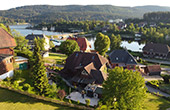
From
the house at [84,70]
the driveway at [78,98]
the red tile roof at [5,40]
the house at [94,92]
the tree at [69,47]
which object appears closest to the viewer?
the driveway at [78,98]

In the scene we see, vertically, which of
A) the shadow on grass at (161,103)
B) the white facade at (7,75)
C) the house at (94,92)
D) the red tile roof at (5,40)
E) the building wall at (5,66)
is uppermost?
the red tile roof at (5,40)

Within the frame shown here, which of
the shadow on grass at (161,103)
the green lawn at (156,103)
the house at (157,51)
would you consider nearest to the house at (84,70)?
the green lawn at (156,103)

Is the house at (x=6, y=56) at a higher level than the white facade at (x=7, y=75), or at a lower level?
higher

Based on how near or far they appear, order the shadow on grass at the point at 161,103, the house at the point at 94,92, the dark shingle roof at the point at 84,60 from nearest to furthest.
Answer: the shadow on grass at the point at 161,103 < the house at the point at 94,92 < the dark shingle roof at the point at 84,60

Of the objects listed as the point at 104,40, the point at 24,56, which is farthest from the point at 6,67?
the point at 104,40

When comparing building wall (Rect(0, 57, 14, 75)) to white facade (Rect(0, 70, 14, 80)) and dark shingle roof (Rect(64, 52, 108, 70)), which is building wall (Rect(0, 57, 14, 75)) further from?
dark shingle roof (Rect(64, 52, 108, 70))

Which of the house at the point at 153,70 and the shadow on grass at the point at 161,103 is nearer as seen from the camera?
the shadow on grass at the point at 161,103

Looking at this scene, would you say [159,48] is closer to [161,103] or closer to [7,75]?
[161,103]

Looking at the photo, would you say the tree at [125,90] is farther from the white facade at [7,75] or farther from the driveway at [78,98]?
the white facade at [7,75]

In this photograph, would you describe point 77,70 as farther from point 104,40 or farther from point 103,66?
point 104,40
